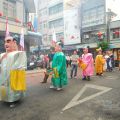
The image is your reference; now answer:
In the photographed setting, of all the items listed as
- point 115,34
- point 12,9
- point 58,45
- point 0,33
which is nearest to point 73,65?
point 58,45

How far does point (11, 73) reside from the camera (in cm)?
577

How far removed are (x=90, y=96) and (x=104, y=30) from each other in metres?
27.8

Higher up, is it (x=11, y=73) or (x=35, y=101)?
(x=11, y=73)

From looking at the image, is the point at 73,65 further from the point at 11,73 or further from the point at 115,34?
the point at 115,34

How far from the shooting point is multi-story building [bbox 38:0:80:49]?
38.7 meters

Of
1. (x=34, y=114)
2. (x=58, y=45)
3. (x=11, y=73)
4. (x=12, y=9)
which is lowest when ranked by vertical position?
(x=34, y=114)

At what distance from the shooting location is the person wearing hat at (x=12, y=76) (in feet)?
18.8

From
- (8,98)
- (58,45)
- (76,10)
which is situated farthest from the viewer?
(76,10)

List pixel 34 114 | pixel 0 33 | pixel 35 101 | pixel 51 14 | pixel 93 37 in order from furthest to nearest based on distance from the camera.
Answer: pixel 51 14, pixel 93 37, pixel 0 33, pixel 35 101, pixel 34 114

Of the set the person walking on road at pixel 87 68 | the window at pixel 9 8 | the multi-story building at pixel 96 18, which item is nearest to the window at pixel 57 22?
the multi-story building at pixel 96 18

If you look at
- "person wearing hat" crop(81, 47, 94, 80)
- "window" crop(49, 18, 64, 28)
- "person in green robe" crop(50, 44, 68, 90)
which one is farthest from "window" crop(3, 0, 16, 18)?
"window" crop(49, 18, 64, 28)

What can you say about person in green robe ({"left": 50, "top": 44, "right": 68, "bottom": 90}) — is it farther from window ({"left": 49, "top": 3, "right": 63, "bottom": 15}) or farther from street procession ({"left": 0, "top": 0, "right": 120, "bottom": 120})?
window ({"left": 49, "top": 3, "right": 63, "bottom": 15})

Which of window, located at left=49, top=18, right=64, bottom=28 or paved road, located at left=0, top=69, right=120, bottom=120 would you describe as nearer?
paved road, located at left=0, top=69, right=120, bottom=120

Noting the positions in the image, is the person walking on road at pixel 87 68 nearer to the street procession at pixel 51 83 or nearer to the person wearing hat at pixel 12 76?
the street procession at pixel 51 83
